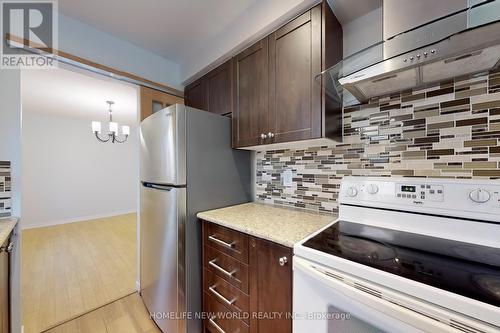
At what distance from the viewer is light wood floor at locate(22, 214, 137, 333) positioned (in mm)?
1732

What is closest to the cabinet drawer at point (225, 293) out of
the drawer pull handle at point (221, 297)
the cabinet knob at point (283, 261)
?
the drawer pull handle at point (221, 297)

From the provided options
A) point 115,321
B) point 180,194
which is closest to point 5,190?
point 180,194

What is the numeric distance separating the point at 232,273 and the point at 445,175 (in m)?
1.27

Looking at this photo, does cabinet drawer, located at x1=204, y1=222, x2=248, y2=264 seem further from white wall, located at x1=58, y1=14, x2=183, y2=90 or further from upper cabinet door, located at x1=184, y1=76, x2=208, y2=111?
white wall, located at x1=58, y1=14, x2=183, y2=90

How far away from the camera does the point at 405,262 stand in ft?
2.31

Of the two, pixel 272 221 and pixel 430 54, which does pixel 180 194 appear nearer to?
pixel 272 221

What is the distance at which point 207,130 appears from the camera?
1.50m

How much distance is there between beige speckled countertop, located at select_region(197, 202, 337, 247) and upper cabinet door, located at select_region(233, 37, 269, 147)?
52cm

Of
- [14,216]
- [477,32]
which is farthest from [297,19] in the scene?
[14,216]

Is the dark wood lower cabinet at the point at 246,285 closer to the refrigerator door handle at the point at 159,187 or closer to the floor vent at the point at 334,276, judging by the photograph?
the floor vent at the point at 334,276

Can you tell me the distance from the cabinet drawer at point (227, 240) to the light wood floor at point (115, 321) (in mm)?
919

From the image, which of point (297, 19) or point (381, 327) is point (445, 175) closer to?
point (381, 327)

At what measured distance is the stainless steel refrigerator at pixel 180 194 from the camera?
1.36 metres

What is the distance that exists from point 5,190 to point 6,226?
0.34 metres
